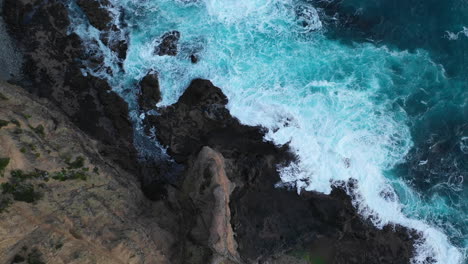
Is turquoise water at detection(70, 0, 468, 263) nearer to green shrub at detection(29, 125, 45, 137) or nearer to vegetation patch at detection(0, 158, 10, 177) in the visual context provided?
green shrub at detection(29, 125, 45, 137)

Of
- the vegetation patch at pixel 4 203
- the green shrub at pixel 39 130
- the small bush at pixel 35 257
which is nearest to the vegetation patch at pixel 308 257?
the small bush at pixel 35 257

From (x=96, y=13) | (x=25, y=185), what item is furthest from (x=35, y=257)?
(x=96, y=13)

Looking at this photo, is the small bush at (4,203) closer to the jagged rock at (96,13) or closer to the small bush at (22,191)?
the small bush at (22,191)

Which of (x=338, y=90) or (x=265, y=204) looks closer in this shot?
(x=265, y=204)

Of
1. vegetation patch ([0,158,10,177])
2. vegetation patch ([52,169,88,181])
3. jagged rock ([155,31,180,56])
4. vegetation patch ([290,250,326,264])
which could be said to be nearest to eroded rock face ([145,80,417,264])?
vegetation patch ([290,250,326,264])

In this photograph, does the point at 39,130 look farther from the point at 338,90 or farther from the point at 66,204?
the point at 338,90

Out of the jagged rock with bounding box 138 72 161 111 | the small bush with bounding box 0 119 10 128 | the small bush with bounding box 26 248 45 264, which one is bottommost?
the small bush with bounding box 26 248 45 264

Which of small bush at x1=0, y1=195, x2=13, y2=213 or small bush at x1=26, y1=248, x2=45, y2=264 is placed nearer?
small bush at x1=26, y1=248, x2=45, y2=264
